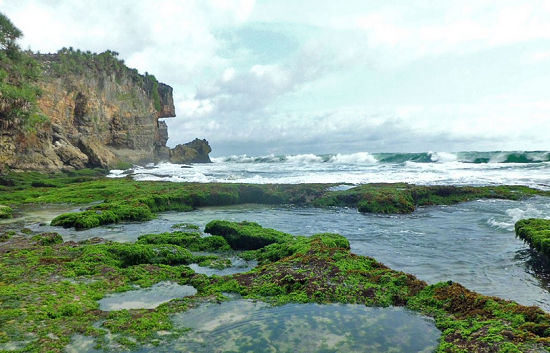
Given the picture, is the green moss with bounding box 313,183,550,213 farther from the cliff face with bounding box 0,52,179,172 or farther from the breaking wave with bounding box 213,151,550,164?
the breaking wave with bounding box 213,151,550,164

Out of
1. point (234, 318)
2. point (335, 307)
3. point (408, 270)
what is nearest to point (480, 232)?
point (408, 270)

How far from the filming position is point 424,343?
473cm

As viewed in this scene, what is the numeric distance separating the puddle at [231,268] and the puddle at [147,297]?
1.17 m

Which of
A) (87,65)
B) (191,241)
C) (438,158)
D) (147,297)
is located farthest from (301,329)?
(438,158)

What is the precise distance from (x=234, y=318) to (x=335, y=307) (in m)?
1.68

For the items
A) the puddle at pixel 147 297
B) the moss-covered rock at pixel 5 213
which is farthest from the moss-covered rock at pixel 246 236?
the moss-covered rock at pixel 5 213

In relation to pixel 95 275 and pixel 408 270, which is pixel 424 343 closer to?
pixel 408 270

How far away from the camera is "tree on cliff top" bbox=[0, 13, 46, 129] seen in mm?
26183

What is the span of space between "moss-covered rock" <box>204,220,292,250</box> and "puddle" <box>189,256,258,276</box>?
138 centimetres

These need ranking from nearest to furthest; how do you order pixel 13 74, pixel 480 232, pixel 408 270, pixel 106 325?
pixel 106 325, pixel 408 270, pixel 480 232, pixel 13 74

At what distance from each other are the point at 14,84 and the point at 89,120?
17.5m

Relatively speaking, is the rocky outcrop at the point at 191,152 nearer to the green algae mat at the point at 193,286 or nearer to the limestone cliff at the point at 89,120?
the limestone cliff at the point at 89,120

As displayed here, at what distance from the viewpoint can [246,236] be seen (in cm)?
1059

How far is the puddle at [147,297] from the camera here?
5957 mm
